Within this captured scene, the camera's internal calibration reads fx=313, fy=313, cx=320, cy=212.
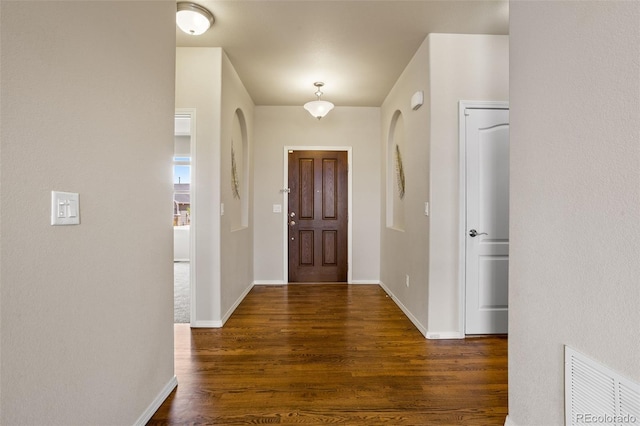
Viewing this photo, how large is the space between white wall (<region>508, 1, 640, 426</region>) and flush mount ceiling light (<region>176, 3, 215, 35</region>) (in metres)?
2.13

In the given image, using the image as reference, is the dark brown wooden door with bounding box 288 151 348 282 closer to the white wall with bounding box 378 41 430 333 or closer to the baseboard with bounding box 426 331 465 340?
the white wall with bounding box 378 41 430 333

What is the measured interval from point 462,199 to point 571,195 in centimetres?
166

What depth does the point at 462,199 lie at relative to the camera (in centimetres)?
281

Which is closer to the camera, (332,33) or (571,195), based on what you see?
(571,195)

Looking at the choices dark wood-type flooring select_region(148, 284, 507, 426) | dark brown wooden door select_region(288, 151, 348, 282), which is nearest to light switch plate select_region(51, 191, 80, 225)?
dark wood-type flooring select_region(148, 284, 507, 426)

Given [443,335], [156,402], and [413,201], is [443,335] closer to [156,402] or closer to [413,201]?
[413,201]

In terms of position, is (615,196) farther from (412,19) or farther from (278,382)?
(412,19)

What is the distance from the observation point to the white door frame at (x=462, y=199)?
2795mm

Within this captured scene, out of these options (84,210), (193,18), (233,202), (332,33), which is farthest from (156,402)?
(332,33)

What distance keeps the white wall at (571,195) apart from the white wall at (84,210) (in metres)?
1.85

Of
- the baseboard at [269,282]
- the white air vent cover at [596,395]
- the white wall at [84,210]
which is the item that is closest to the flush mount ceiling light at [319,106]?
the white wall at [84,210]

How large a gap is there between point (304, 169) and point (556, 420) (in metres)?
4.08

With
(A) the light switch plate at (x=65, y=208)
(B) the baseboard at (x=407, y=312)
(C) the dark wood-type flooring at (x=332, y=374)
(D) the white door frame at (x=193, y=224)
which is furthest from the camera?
(D) the white door frame at (x=193, y=224)
